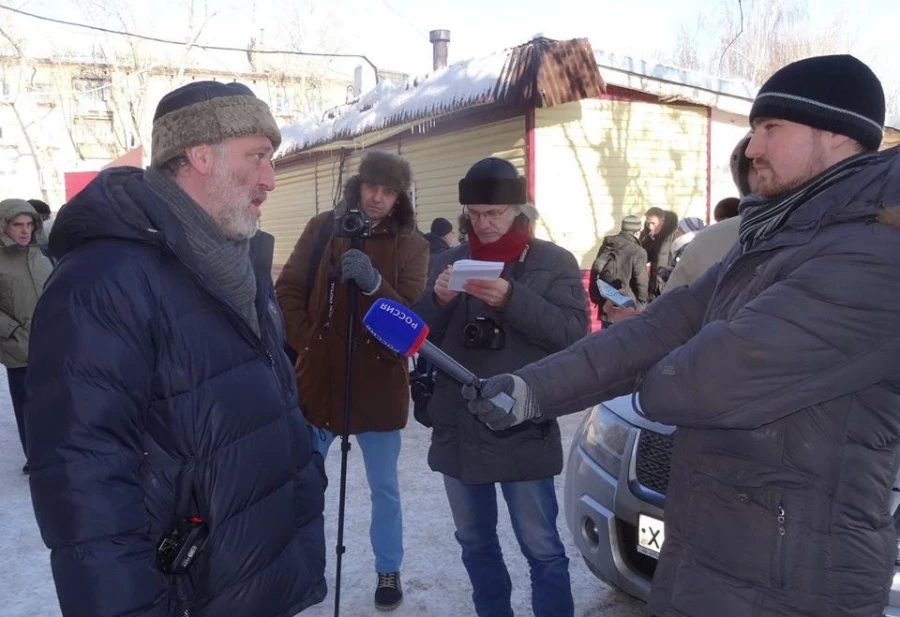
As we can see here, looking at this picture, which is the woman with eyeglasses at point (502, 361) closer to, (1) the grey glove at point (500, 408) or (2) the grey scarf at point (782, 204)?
(1) the grey glove at point (500, 408)

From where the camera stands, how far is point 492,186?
10.3 ft

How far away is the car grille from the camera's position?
3105 millimetres

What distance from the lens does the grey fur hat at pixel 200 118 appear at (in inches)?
76.6

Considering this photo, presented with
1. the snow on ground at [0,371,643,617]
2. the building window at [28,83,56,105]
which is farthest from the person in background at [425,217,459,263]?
the building window at [28,83,56,105]

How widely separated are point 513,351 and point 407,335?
1.14 meters

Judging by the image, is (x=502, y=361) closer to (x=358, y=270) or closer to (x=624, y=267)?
(x=358, y=270)

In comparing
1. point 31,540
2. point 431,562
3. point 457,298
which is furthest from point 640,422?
point 31,540

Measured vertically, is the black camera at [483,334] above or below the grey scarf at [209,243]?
below

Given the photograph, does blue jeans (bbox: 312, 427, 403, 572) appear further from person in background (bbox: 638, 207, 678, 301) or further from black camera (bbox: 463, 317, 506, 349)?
person in background (bbox: 638, 207, 678, 301)

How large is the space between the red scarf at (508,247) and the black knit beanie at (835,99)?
1492 millimetres

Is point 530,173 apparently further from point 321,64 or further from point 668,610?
point 321,64

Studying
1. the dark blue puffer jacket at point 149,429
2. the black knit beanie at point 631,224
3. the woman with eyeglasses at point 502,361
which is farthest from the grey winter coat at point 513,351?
the black knit beanie at point 631,224

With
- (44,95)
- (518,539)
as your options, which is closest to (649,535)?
(518,539)

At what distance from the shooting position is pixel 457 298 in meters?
3.17
